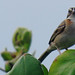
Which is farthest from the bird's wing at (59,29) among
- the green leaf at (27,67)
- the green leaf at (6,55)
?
the green leaf at (27,67)

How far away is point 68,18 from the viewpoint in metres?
3.22

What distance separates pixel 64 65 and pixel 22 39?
1618 millimetres

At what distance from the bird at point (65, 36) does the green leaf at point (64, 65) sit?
159 centimetres

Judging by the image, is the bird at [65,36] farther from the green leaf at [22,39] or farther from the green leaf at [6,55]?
the green leaf at [6,55]

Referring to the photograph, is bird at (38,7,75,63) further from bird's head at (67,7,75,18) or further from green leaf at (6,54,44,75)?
green leaf at (6,54,44,75)

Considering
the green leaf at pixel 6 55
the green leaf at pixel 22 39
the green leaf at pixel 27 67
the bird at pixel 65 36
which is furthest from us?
the bird at pixel 65 36

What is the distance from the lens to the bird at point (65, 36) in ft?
10.0

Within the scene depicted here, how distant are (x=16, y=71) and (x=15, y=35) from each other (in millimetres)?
1740

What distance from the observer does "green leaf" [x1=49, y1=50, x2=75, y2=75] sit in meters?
1.29

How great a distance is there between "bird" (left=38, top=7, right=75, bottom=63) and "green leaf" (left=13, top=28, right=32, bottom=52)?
11.6 inches

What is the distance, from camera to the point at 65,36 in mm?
3156

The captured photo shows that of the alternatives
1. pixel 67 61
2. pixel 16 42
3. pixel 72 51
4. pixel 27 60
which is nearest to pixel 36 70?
pixel 27 60

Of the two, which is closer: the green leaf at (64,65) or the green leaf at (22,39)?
the green leaf at (64,65)

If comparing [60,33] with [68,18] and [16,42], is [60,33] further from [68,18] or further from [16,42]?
[16,42]
